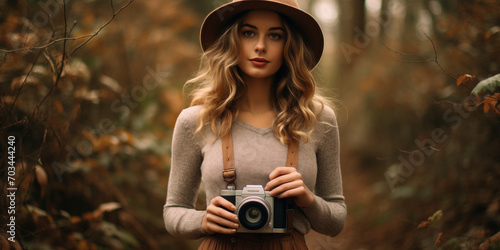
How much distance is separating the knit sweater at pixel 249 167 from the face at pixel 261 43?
31cm

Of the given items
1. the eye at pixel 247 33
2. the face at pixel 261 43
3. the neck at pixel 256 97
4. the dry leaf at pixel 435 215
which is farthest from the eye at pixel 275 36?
the dry leaf at pixel 435 215

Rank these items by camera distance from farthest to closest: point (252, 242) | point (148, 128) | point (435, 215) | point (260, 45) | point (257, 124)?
point (148, 128), point (435, 215), point (257, 124), point (260, 45), point (252, 242)

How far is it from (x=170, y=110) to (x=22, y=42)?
3.47 meters

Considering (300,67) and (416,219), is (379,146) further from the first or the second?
(300,67)

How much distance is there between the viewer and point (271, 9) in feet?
6.99

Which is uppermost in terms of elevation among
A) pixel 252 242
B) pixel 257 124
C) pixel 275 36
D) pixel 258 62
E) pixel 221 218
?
pixel 275 36

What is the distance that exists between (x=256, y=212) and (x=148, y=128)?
3.57 meters

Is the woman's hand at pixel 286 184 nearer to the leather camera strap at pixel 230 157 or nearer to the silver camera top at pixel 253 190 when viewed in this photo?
the silver camera top at pixel 253 190

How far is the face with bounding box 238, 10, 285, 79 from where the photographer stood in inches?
83.5

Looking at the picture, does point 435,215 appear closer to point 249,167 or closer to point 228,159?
point 249,167

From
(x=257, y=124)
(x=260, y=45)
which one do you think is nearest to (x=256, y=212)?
(x=257, y=124)

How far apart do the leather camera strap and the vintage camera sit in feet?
0.41

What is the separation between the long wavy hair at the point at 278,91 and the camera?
2.15 metres

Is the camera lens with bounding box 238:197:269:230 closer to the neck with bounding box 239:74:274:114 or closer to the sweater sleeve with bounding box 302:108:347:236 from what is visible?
the sweater sleeve with bounding box 302:108:347:236
